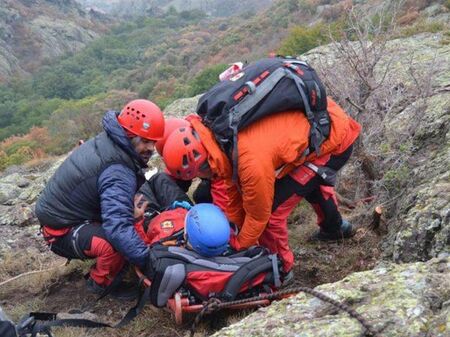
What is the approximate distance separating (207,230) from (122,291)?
1.36 m

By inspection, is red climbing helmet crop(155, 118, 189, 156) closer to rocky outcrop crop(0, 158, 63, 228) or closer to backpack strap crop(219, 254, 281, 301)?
backpack strap crop(219, 254, 281, 301)

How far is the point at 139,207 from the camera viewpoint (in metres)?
4.41

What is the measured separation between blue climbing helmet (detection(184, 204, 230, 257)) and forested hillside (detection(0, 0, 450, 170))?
9.78m

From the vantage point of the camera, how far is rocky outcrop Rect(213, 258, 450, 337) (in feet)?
7.29

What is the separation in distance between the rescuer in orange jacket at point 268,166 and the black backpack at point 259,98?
8 cm

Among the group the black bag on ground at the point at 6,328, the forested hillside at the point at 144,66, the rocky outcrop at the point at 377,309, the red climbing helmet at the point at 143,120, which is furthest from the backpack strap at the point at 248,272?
the forested hillside at the point at 144,66

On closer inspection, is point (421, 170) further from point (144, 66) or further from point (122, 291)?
point (144, 66)

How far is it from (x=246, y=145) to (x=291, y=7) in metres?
→ 48.8

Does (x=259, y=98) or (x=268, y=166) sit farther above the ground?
(x=259, y=98)

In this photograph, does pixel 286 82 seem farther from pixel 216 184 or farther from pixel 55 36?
pixel 55 36

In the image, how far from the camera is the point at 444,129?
15.9ft

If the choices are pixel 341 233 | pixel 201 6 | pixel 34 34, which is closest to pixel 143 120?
pixel 341 233

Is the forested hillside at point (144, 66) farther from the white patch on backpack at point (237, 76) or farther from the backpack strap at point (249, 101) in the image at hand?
the backpack strap at point (249, 101)

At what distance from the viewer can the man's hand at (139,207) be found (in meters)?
4.30
